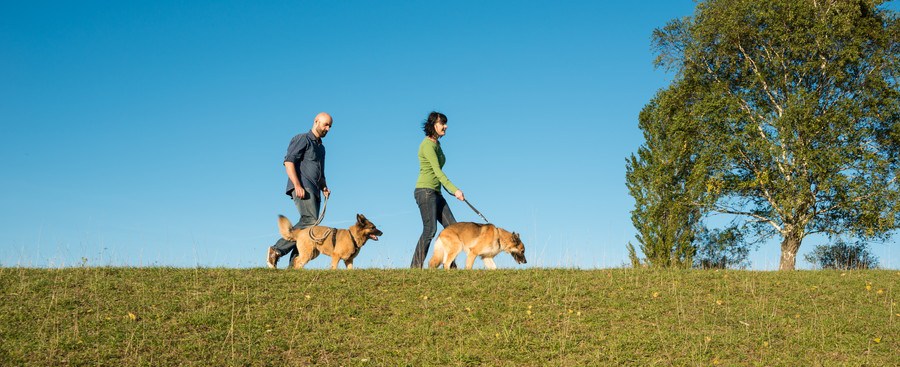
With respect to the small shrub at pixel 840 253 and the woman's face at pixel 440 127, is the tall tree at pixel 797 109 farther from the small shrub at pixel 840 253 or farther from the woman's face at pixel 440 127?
the woman's face at pixel 440 127

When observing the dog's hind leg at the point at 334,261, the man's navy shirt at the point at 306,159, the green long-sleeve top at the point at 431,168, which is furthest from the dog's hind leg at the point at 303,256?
the green long-sleeve top at the point at 431,168

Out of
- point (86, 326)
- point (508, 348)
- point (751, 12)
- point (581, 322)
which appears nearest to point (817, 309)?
point (581, 322)

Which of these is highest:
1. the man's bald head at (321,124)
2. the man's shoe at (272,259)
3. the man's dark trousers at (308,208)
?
the man's bald head at (321,124)

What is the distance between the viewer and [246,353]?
972cm

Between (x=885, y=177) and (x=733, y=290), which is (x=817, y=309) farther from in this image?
(x=885, y=177)

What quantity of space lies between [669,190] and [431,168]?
63.5 feet

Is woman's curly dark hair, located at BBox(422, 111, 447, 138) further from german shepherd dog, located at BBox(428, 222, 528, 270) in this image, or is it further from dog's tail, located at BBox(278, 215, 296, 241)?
dog's tail, located at BBox(278, 215, 296, 241)

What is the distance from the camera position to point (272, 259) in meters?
13.8

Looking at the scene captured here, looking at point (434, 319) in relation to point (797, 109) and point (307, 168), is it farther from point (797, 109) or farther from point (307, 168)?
point (797, 109)

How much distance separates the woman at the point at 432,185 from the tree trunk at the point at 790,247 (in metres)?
18.9

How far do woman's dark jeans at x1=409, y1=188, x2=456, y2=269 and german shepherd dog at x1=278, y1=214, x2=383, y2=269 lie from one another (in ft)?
3.29

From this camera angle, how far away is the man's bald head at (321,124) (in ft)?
43.7

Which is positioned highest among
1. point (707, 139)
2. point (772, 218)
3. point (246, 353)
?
point (707, 139)

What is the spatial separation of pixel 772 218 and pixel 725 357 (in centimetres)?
2095
